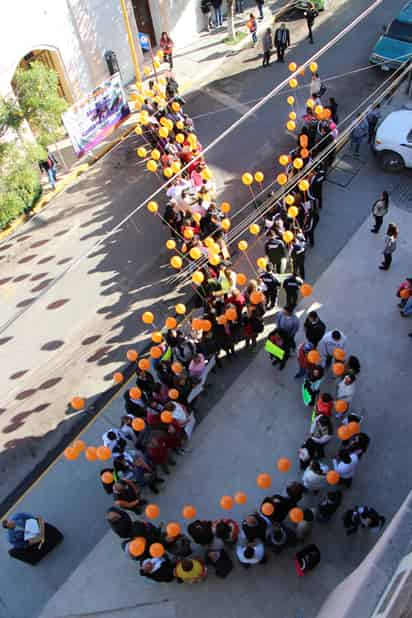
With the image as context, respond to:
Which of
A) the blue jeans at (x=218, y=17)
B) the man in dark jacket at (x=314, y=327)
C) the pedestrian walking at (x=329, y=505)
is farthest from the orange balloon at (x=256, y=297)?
the blue jeans at (x=218, y=17)

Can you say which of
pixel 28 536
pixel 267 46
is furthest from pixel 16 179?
pixel 267 46

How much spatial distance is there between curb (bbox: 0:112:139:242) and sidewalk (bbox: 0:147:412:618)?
6.81m

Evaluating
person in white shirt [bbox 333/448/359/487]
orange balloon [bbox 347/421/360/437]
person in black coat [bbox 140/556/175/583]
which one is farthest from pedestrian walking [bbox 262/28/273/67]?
person in black coat [bbox 140/556/175/583]

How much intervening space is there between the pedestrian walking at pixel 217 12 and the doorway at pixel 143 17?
2.79 m

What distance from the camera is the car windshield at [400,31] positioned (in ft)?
53.2

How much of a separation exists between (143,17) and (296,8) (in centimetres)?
664

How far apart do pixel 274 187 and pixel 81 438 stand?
8227mm

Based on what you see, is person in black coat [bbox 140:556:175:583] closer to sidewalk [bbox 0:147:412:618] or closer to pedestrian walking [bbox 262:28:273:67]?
sidewalk [bbox 0:147:412:618]

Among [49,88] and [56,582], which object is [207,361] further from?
[49,88]

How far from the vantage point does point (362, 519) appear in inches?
286

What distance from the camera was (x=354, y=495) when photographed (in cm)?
809

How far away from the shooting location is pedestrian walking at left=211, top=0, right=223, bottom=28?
19.6 m

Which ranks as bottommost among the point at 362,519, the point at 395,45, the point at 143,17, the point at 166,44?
the point at 362,519

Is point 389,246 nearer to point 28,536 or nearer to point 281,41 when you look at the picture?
point 28,536
